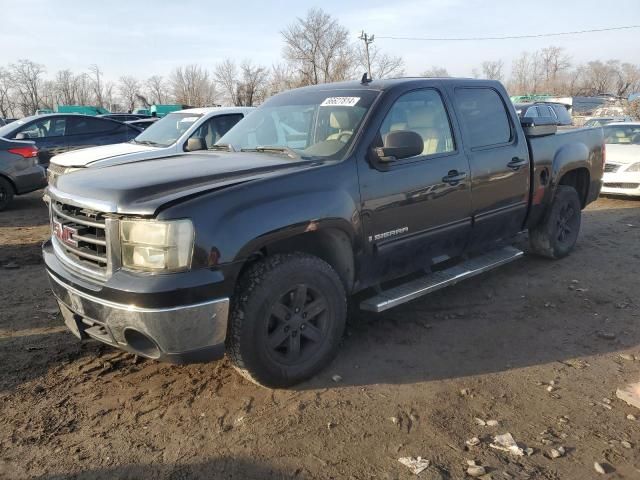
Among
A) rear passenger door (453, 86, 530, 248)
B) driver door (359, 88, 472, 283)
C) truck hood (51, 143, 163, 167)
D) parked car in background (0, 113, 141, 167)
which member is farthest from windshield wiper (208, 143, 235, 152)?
parked car in background (0, 113, 141, 167)

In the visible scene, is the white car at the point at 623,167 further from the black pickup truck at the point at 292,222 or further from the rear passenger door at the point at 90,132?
the rear passenger door at the point at 90,132

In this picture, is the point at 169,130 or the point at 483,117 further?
the point at 169,130

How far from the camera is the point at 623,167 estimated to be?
9789 millimetres

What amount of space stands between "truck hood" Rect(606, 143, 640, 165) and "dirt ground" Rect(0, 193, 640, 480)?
631cm

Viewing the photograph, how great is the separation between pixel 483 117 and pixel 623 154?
698cm

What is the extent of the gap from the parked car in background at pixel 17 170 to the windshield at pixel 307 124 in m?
6.64

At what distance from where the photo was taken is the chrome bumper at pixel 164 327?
2.71 meters

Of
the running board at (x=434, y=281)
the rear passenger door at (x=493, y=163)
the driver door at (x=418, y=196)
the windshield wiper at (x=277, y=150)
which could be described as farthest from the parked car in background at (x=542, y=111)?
the windshield wiper at (x=277, y=150)

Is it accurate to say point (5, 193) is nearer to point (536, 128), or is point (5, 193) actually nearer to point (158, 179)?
point (158, 179)

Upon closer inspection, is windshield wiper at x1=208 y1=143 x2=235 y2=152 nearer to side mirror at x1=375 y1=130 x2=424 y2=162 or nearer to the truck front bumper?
side mirror at x1=375 y1=130 x2=424 y2=162

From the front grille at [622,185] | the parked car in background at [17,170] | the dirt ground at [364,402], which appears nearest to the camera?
the dirt ground at [364,402]

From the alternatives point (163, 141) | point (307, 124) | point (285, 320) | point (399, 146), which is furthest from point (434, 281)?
point (163, 141)

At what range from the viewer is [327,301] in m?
3.34

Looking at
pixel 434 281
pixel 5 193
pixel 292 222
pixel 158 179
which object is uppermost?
pixel 158 179
